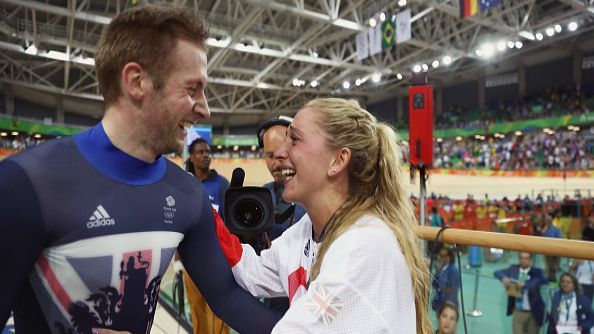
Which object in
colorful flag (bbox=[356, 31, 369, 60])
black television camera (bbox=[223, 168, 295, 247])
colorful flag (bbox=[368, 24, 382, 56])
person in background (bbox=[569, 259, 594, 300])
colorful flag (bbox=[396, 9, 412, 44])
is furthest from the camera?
colorful flag (bbox=[356, 31, 369, 60])

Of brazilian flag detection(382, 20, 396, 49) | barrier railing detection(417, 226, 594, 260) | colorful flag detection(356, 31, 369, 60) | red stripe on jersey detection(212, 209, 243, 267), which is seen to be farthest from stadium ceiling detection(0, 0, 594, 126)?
red stripe on jersey detection(212, 209, 243, 267)

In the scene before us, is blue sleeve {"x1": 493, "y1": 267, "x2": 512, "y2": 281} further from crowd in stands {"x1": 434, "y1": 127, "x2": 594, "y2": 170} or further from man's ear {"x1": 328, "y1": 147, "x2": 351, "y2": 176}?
crowd in stands {"x1": 434, "y1": 127, "x2": 594, "y2": 170}

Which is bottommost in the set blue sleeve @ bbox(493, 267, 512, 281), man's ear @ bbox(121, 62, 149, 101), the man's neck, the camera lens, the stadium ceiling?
blue sleeve @ bbox(493, 267, 512, 281)

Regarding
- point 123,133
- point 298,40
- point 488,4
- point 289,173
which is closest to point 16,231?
point 123,133

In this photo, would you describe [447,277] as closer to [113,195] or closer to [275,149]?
[275,149]

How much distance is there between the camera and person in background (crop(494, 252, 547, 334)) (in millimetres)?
2650

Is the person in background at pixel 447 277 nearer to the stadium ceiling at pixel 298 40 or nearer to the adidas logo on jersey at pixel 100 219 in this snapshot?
the adidas logo on jersey at pixel 100 219

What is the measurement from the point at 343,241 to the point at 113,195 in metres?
0.61

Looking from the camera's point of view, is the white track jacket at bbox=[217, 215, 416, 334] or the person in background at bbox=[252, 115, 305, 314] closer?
the white track jacket at bbox=[217, 215, 416, 334]

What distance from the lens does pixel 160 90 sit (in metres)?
1.12

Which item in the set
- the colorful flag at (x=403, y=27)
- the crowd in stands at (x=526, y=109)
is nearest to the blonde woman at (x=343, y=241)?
the colorful flag at (x=403, y=27)

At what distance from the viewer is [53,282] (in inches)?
41.3

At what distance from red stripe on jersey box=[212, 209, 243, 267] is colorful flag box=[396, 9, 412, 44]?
10.8m

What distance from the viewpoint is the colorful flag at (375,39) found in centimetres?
1264
